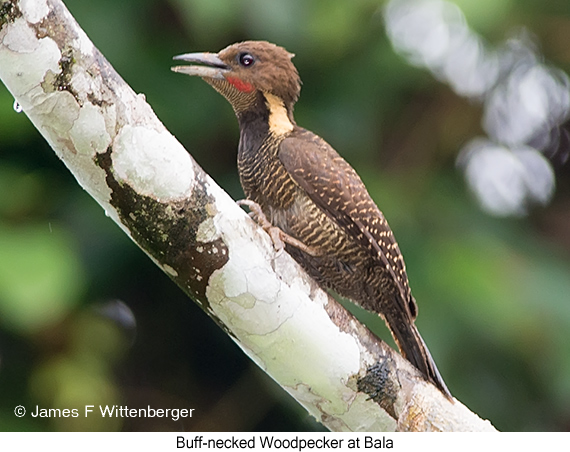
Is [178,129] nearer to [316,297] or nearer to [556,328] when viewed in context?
[316,297]

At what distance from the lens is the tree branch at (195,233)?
1721 millimetres

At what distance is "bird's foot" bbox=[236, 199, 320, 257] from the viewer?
2.14m

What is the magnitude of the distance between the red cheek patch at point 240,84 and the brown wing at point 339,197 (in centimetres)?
21

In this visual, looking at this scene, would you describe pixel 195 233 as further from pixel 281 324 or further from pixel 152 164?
pixel 281 324

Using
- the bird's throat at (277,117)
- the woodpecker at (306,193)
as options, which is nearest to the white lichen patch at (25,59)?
the woodpecker at (306,193)

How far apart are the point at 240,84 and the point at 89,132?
97cm

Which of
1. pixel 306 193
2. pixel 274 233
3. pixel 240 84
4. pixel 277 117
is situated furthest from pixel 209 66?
pixel 274 233

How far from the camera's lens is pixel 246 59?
8.79 feet

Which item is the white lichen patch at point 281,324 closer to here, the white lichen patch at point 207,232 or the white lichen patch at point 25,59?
the white lichen patch at point 207,232

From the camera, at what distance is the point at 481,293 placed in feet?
11.0

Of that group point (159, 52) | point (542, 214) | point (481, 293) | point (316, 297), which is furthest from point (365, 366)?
point (542, 214)

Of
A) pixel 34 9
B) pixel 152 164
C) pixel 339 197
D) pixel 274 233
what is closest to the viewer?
pixel 34 9

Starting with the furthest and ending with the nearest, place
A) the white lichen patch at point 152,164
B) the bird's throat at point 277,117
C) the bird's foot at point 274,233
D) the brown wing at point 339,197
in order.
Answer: the bird's throat at point 277,117
the brown wing at point 339,197
the bird's foot at point 274,233
the white lichen patch at point 152,164

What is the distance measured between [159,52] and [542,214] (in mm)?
1984
